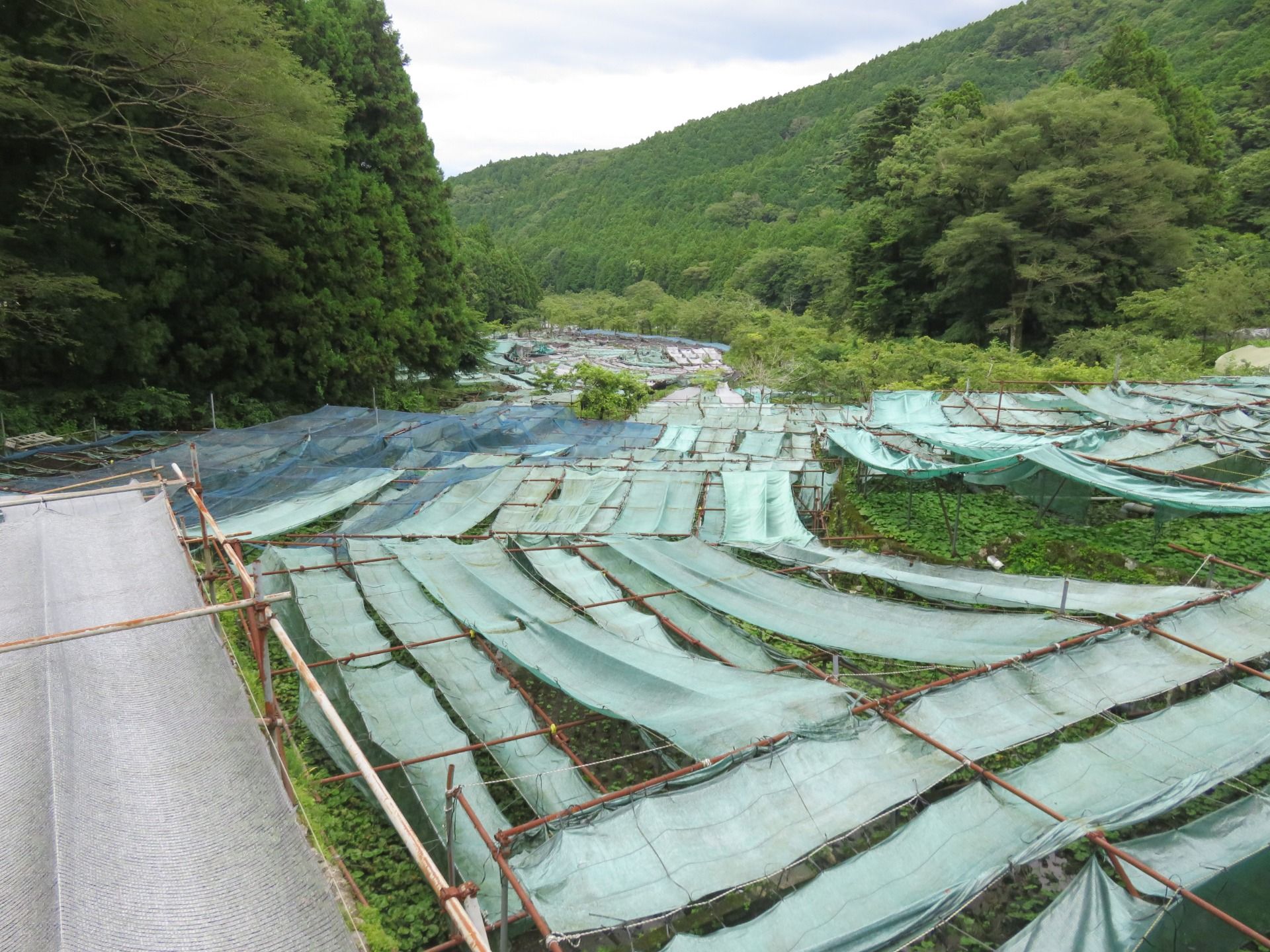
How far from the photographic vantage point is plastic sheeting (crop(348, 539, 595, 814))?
15.8 feet

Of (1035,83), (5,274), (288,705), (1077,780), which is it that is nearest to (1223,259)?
(1077,780)

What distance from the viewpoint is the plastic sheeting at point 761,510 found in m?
8.64

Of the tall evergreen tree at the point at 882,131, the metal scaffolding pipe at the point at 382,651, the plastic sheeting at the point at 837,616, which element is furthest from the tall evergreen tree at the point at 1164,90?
the metal scaffolding pipe at the point at 382,651

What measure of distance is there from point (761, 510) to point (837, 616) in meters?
3.22

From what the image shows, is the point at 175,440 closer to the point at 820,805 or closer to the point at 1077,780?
the point at 820,805

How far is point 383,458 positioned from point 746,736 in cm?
1019

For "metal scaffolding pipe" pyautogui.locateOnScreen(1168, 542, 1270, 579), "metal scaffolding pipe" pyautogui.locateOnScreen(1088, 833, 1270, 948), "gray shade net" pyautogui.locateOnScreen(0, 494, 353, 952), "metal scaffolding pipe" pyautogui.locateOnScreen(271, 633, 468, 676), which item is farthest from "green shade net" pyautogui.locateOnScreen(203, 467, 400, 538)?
"metal scaffolding pipe" pyautogui.locateOnScreen(1168, 542, 1270, 579)

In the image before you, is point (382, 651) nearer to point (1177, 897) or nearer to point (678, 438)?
point (1177, 897)

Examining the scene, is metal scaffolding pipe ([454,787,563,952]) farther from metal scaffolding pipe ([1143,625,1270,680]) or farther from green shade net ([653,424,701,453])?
green shade net ([653,424,701,453])

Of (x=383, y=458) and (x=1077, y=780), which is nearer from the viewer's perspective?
(x=1077, y=780)

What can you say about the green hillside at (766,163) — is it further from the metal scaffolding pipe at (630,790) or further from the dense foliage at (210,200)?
the metal scaffolding pipe at (630,790)

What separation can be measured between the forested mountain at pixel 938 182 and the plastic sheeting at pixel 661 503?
625 inches

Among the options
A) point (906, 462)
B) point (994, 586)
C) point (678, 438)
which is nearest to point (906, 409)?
point (906, 462)

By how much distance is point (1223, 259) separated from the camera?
65.1 ft
